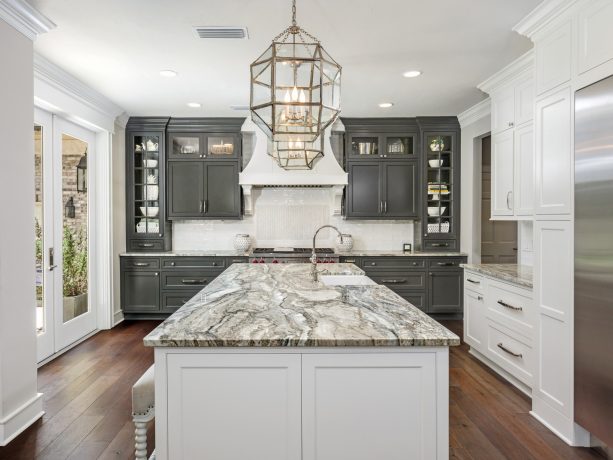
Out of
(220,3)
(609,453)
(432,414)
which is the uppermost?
(220,3)

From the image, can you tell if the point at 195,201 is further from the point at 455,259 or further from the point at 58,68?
the point at 455,259

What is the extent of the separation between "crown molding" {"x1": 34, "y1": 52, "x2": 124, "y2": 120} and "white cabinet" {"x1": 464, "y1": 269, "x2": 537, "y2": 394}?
4.30m

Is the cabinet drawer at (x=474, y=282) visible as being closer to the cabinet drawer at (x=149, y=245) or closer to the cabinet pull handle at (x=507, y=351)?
the cabinet pull handle at (x=507, y=351)

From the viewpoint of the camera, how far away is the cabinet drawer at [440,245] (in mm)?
5281

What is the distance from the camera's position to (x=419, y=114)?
5086 mm

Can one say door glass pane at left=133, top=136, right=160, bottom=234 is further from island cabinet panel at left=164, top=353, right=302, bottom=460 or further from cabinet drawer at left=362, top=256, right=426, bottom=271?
island cabinet panel at left=164, top=353, right=302, bottom=460

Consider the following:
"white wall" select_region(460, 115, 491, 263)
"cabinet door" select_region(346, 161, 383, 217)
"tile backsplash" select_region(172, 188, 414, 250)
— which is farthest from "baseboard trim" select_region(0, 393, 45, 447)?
"white wall" select_region(460, 115, 491, 263)

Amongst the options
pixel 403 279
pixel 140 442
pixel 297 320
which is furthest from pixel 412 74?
pixel 140 442

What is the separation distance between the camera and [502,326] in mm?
3285

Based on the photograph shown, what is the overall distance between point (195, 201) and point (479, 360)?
382 cm

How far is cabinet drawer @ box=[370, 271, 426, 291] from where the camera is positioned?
5055 mm

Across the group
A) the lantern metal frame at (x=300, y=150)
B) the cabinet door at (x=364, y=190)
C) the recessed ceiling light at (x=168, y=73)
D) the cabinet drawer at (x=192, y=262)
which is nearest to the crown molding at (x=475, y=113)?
the cabinet door at (x=364, y=190)

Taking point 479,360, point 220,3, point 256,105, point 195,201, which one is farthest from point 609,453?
point 195,201

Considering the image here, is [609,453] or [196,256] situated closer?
[609,453]
